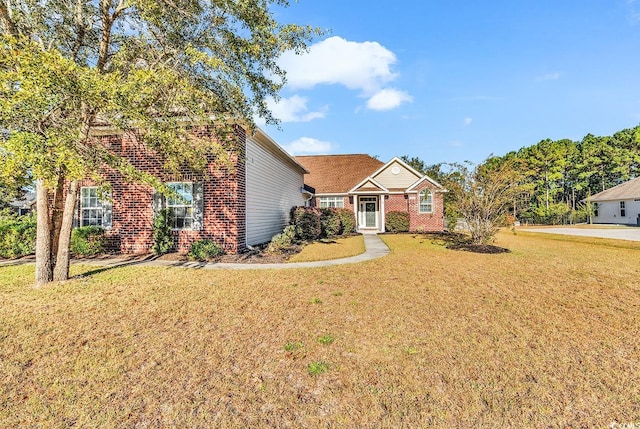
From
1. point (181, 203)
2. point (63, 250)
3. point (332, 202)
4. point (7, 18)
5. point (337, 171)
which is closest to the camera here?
point (7, 18)

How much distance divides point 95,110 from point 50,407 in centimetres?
550

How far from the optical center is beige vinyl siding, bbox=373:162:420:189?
2345 cm

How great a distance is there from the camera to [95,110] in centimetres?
620

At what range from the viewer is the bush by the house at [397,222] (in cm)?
2203

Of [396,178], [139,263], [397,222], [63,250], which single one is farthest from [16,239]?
[396,178]

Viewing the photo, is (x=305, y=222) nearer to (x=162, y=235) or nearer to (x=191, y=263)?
(x=162, y=235)

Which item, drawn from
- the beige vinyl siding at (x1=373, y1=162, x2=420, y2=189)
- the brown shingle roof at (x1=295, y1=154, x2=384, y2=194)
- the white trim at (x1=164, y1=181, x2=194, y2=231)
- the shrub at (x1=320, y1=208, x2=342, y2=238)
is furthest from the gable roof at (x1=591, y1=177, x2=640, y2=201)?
the white trim at (x1=164, y1=181, x2=194, y2=231)

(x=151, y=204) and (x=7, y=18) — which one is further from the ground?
(x=7, y=18)

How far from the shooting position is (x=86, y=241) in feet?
35.5

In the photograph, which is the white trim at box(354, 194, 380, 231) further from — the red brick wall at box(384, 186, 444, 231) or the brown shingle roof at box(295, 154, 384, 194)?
the brown shingle roof at box(295, 154, 384, 194)

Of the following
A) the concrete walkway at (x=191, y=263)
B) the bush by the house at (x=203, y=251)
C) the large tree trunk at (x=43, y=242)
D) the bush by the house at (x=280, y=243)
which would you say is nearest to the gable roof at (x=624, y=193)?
the bush by the house at (x=280, y=243)

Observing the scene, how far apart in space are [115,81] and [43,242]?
398 centimetres

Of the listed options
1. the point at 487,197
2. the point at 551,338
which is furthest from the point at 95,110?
the point at 487,197

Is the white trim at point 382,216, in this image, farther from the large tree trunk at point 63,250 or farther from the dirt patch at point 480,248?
the large tree trunk at point 63,250
